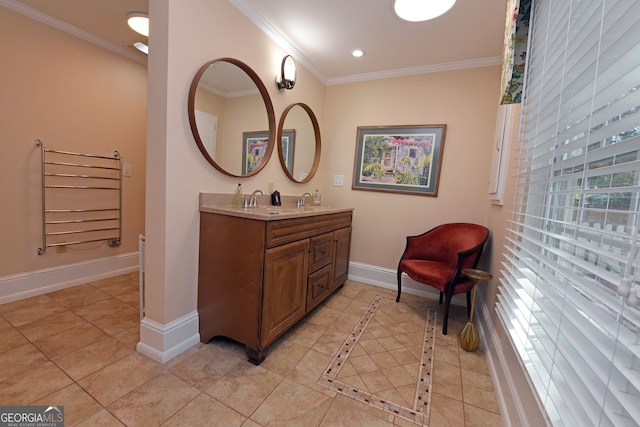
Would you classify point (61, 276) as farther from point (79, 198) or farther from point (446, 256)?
point (446, 256)

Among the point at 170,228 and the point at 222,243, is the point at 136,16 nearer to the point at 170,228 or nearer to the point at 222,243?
the point at 170,228

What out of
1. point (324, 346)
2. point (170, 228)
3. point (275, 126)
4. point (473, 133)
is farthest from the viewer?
point (473, 133)

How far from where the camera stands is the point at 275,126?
2.31m

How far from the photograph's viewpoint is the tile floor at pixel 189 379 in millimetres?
1194

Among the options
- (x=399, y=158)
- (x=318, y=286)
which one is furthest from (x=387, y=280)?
(x=399, y=158)

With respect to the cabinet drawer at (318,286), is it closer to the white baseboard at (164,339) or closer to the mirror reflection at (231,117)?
the white baseboard at (164,339)

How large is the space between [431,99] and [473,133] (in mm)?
550

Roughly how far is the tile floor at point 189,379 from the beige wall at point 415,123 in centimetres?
118

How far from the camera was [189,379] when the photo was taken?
140 centimetres

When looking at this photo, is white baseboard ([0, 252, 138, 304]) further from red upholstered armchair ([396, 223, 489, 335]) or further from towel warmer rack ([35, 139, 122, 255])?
red upholstered armchair ([396, 223, 489, 335])

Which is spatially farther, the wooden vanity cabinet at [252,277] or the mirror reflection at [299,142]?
the mirror reflection at [299,142]

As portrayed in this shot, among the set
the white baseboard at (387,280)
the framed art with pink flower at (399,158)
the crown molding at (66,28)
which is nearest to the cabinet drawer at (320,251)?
the white baseboard at (387,280)

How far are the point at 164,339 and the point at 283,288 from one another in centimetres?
75

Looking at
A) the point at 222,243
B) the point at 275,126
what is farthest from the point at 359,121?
the point at 222,243
